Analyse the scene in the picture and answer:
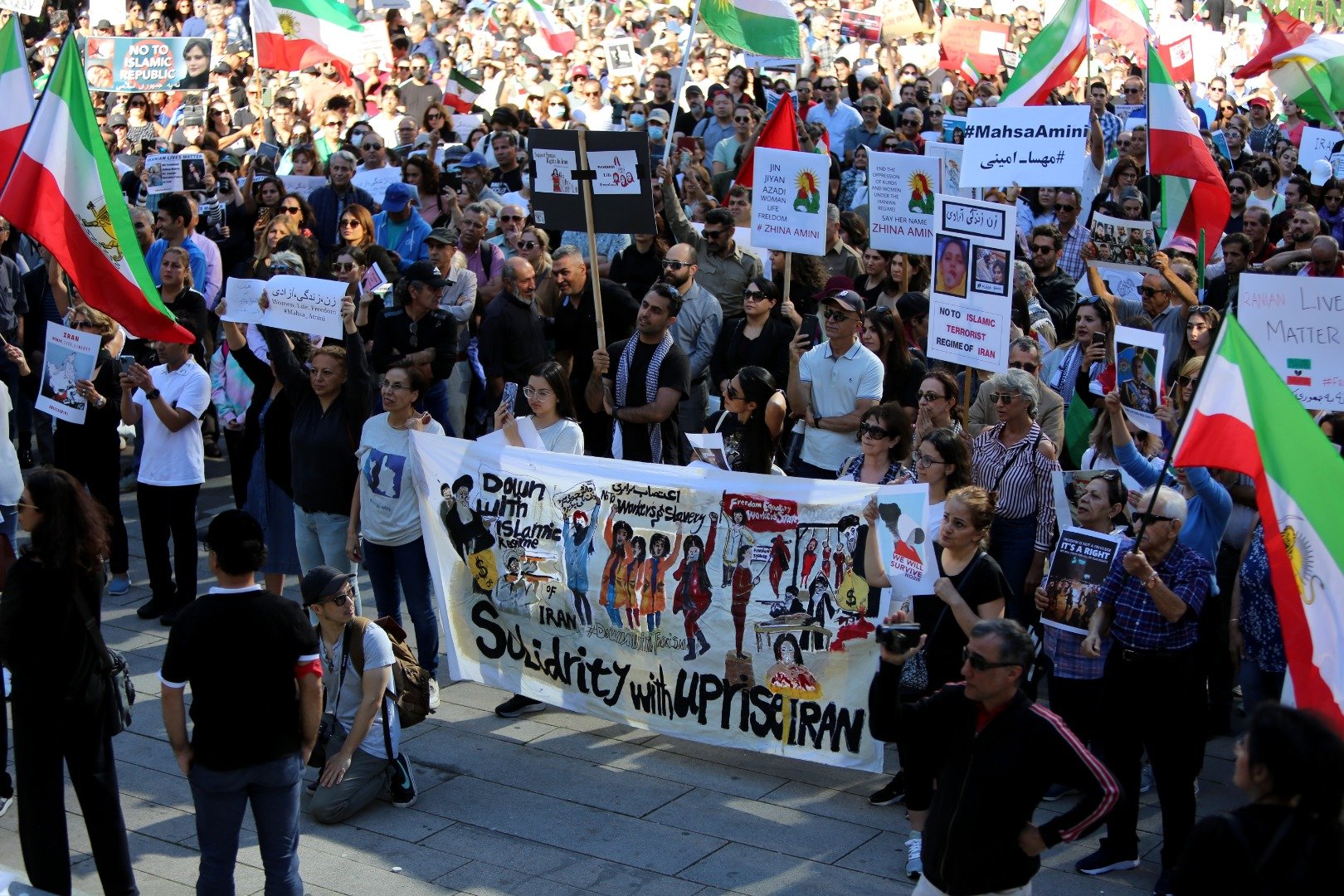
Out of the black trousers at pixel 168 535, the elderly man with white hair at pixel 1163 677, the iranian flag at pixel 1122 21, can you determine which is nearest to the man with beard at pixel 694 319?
the black trousers at pixel 168 535

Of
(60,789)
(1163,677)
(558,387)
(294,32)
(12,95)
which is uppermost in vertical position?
(294,32)

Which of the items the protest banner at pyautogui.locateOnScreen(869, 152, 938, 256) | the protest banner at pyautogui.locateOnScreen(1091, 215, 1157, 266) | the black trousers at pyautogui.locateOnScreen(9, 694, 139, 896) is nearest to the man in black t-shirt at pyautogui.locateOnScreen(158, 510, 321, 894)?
the black trousers at pyautogui.locateOnScreen(9, 694, 139, 896)

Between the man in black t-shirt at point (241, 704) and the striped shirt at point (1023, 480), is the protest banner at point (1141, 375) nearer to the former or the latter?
the striped shirt at point (1023, 480)

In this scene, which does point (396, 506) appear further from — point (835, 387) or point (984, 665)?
point (984, 665)

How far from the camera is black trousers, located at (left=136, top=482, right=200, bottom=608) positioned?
9.27 meters

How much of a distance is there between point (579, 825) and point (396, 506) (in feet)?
6.66

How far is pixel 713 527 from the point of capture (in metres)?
7.14

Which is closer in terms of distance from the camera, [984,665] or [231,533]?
[984,665]

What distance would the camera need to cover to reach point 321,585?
20.9ft

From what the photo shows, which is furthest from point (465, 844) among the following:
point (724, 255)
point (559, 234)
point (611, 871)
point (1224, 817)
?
point (559, 234)

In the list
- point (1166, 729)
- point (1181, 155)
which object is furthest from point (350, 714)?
point (1181, 155)

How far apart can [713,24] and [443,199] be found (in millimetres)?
2845

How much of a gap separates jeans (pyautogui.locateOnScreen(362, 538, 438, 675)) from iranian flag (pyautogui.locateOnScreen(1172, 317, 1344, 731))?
417cm

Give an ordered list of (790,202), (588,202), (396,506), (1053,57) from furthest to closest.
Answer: (1053,57) → (790,202) → (588,202) → (396,506)
